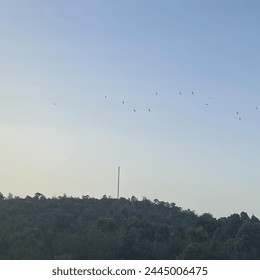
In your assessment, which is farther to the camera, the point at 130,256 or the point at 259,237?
the point at 259,237

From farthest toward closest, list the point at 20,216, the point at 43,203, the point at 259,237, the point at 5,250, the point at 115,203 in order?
the point at 115,203
the point at 43,203
the point at 20,216
the point at 259,237
the point at 5,250

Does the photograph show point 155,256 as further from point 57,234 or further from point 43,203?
point 43,203

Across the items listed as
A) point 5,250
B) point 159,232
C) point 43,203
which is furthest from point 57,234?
point 43,203

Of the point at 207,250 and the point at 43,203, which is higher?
the point at 43,203
